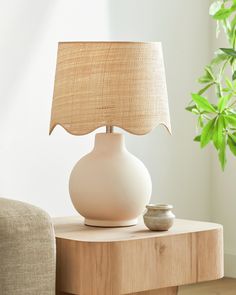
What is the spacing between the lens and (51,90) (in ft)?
9.86

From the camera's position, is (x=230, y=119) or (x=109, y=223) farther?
(x=230, y=119)

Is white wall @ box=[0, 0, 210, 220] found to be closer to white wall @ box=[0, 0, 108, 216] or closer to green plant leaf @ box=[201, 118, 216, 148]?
white wall @ box=[0, 0, 108, 216]

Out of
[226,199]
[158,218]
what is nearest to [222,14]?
[158,218]

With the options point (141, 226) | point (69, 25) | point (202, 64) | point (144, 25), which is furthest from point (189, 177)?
point (141, 226)

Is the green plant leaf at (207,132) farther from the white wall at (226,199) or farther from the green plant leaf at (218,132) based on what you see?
the white wall at (226,199)

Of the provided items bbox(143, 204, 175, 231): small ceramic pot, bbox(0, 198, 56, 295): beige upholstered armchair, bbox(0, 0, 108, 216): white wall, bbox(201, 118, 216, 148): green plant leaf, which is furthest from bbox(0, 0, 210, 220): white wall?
bbox(0, 198, 56, 295): beige upholstered armchair

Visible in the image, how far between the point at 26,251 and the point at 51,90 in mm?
1217

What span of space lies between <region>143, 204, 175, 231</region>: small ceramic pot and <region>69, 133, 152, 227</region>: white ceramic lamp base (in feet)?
0.34

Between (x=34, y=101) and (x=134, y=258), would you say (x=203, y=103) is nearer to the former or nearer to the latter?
(x=34, y=101)

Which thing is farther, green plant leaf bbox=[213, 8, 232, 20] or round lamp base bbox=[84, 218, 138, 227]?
green plant leaf bbox=[213, 8, 232, 20]

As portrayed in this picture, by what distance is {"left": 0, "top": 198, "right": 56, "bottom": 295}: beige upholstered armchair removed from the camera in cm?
185

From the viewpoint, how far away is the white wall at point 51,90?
288 centimetres

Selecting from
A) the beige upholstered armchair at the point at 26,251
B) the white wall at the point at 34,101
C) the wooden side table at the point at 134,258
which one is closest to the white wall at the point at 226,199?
the white wall at the point at 34,101

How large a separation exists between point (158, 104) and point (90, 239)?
0.48 meters
